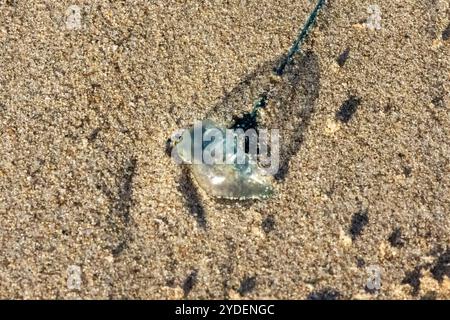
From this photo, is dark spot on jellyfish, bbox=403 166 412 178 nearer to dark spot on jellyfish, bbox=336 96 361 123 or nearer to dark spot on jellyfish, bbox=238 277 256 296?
dark spot on jellyfish, bbox=336 96 361 123

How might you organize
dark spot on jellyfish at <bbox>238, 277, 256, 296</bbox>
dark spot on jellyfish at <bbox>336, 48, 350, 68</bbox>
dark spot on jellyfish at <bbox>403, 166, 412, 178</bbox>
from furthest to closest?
dark spot on jellyfish at <bbox>336, 48, 350, 68</bbox> → dark spot on jellyfish at <bbox>403, 166, 412, 178</bbox> → dark spot on jellyfish at <bbox>238, 277, 256, 296</bbox>

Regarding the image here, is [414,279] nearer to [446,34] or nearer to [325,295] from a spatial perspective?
[325,295]

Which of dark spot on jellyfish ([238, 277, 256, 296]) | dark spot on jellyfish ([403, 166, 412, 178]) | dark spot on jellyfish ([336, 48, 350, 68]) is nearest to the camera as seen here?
dark spot on jellyfish ([238, 277, 256, 296])

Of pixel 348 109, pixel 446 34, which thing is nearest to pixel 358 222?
pixel 348 109

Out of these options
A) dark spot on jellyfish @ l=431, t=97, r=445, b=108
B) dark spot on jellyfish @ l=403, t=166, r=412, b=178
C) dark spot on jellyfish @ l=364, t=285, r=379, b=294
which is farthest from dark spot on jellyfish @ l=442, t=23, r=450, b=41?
dark spot on jellyfish @ l=364, t=285, r=379, b=294

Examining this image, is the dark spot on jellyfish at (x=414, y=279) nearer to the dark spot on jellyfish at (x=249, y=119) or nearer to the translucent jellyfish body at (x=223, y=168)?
the translucent jellyfish body at (x=223, y=168)

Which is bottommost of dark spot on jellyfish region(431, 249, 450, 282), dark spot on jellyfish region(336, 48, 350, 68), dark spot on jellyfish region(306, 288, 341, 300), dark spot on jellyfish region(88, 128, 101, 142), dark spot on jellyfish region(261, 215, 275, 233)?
dark spot on jellyfish region(306, 288, 341, 300)
